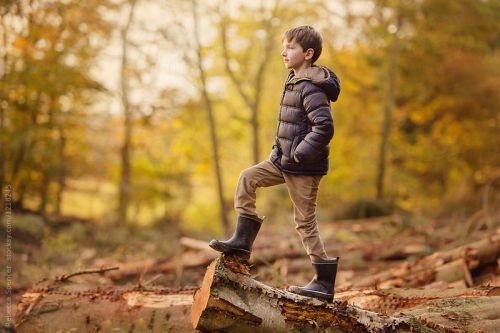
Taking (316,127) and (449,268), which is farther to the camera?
→ (449,268)

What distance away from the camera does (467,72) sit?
16656 millimetres

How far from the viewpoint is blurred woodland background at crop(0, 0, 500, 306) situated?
11484mm

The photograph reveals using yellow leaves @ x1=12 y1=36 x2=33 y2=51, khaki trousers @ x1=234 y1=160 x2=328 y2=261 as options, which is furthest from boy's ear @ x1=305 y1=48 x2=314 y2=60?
yellow leaves @ x1=12 y1=36 x2=33 y2=51

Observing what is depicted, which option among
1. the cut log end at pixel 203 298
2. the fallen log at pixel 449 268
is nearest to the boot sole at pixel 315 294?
the cut log end at pixel 203 298

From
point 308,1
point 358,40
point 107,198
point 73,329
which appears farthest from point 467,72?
point 73,329

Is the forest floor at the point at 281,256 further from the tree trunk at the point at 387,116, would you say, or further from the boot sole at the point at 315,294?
the tree trunk at the point at 387,116

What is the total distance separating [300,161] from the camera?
3225 millimetres

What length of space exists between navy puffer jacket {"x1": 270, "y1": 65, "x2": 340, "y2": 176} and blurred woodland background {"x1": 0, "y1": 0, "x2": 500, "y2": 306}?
664 cm

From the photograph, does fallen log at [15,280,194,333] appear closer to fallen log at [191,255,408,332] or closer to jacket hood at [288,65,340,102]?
fallen log at [191,255,408,332]

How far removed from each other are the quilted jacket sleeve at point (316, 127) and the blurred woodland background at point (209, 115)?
6704 millimetres

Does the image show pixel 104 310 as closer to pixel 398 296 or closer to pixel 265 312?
pixel 265 312

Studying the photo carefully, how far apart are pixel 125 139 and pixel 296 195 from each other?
489 inches

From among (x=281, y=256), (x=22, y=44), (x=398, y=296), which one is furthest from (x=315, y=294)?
(x=22, y=44)

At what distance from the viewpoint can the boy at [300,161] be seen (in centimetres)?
322
